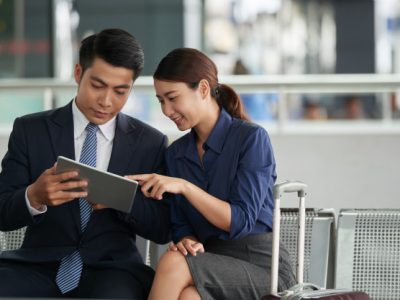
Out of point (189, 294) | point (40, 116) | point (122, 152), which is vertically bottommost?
point (189, 294)

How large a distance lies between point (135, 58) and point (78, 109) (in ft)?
0.92

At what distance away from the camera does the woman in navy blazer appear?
9.45 feet

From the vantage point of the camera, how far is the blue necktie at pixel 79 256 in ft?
10.2

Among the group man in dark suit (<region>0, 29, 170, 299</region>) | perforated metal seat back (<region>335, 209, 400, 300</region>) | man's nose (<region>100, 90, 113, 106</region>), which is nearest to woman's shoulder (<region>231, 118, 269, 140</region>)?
man in dark suit (<region>0, 29, 170, 299</region>)

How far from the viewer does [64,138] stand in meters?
3.26

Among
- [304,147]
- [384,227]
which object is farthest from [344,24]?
[384,227]

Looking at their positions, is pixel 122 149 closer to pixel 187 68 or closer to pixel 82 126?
pixel 82 126

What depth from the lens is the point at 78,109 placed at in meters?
3.31

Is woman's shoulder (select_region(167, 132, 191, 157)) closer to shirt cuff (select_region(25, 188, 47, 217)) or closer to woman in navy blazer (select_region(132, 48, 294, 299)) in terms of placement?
woman in navy blazer (select_region(132, 48, 294, 299))

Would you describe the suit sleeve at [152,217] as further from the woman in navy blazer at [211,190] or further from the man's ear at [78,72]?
the man's ear at [78,72]

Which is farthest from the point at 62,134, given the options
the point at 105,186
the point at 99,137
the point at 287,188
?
the point at 287,188

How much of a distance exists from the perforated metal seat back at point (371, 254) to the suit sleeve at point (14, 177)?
3.86ft

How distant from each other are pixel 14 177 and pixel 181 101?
62 centimetres

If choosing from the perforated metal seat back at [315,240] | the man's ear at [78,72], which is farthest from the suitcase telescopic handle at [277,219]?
the man's ear at [78,72]
